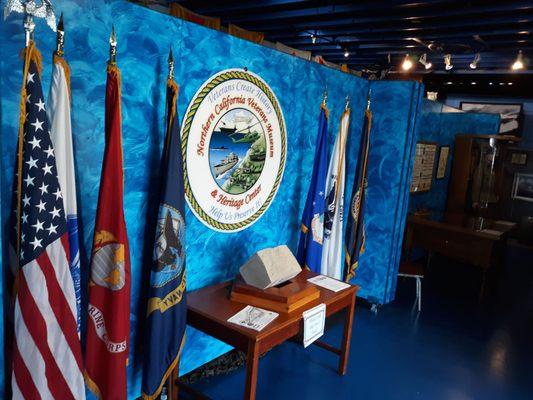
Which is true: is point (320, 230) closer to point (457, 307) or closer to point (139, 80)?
point (139, 80)

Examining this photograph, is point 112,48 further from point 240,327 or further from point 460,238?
point 460,238

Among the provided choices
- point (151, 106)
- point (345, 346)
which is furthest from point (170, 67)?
point (345, 346)

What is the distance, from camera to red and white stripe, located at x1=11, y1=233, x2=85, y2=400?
5.41ft

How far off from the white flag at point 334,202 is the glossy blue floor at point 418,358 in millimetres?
743

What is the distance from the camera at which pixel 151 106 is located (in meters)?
2.27

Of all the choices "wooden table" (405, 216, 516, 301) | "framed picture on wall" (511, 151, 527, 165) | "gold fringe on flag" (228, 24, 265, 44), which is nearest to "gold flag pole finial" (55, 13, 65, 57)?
"gold fringe on flag" (228, 24, 265, 44)

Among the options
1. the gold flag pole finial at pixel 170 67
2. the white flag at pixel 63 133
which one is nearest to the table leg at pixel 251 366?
the white flag at pixel 63 133

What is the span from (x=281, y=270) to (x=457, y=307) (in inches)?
121

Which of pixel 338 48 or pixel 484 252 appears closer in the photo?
pixel 484 252

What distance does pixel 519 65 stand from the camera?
19.0 feet

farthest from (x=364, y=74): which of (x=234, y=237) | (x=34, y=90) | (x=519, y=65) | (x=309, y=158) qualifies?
(x=34, y=90)

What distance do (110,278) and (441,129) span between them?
5636 mm

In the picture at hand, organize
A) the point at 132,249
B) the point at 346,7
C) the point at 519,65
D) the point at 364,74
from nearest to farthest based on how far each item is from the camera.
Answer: the point at 132,249 → the point at 346,7 → the point at 519,65 → the point at 364,74

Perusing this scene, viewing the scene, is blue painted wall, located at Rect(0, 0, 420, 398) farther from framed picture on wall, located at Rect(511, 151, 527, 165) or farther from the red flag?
framed picture on wall, located at Rect(511, 151, 527, 165)
